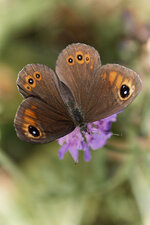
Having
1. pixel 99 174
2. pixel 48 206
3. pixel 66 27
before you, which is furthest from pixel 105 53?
pixel 48 206

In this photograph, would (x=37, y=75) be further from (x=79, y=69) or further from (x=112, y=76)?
(x=112, y=76)

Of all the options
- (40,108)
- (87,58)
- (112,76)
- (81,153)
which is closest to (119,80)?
(112,76)

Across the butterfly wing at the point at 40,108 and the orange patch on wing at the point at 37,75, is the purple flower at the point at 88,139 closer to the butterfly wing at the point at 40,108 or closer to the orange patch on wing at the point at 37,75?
the butterfly wing at the point at 40,108

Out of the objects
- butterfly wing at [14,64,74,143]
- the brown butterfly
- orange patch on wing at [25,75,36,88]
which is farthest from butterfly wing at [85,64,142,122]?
orange patch on wing at [25,75,36,88]

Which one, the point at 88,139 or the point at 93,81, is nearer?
the point at 93,81

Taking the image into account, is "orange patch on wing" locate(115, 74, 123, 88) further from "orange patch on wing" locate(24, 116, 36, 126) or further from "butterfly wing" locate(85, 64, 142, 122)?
"orange patch on wing" locate(24, 116, 36, 126)
